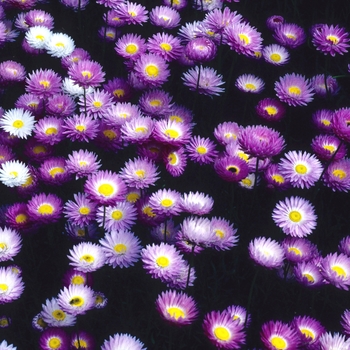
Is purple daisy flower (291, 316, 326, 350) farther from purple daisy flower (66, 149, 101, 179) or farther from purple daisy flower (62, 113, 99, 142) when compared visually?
purple daisy flower (62, 113, 99, 142)

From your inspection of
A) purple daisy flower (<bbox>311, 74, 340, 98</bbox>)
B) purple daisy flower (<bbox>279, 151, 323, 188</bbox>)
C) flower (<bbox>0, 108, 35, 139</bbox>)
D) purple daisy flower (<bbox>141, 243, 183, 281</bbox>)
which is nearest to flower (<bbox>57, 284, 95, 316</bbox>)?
purple daisy flower (<bbox>141, 243, 183, 281</bbox>)

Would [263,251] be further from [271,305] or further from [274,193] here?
[274,193]

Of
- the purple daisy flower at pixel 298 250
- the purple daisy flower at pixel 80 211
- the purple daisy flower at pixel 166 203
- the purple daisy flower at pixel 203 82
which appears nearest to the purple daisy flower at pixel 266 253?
the purple daisy flower at pixel 298 250

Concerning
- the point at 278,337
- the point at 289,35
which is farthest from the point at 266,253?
the point at 289,35

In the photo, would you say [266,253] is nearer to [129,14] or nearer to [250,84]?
[250,84]

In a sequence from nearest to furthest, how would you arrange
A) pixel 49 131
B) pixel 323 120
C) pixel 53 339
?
pixel 53 339
pixel 49 131
pixel 323 120

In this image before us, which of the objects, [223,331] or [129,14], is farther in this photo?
[129,14]
